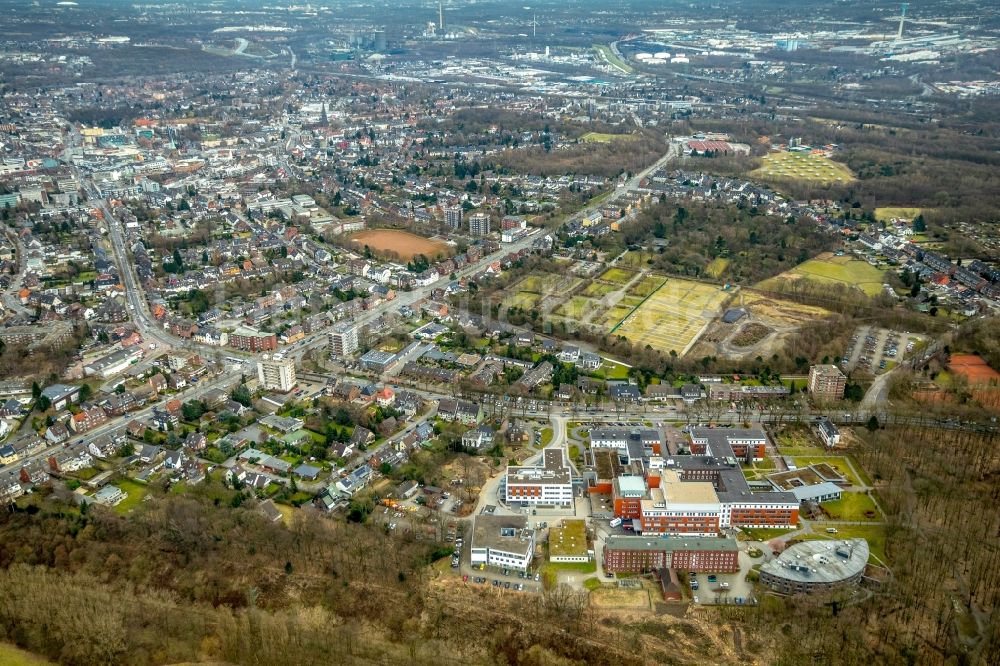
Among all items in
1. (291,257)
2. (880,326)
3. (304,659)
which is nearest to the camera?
(304,659)

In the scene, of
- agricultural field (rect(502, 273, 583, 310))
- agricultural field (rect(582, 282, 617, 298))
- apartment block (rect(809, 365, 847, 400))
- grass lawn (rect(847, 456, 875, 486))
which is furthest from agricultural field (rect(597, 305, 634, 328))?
grass lawn (rect(847, 456, 875, 486))

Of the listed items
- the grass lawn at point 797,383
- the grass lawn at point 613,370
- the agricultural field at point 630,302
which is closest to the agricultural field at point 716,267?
the agricultural field at point 630,302

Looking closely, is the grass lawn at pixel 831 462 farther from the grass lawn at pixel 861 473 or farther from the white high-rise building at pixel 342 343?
the white high-rise building at pixel 342 343

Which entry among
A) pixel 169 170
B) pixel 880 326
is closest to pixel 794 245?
pixel 880 326

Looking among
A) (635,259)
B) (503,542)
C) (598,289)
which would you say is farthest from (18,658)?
(635,259)

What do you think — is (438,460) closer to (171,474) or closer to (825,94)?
(171,474)

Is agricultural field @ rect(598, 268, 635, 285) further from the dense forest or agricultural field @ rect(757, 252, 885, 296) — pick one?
the dense forest
